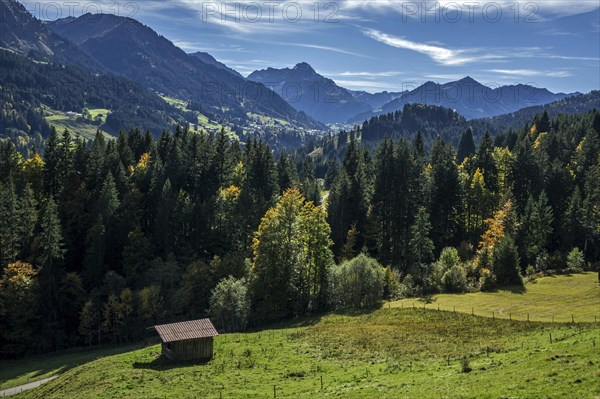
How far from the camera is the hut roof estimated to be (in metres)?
50.5

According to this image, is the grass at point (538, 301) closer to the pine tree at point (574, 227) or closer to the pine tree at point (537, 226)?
the pine tree at point (537, 226)

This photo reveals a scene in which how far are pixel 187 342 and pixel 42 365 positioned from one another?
110ft

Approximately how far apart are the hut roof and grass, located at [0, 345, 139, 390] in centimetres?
2294

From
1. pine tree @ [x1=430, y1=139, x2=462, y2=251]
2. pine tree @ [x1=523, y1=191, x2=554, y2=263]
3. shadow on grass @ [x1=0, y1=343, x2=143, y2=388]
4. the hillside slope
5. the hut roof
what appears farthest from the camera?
pine tree @ [x1=430, y1=139, x2=462, y2=251]

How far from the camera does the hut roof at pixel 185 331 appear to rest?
50.5 metres

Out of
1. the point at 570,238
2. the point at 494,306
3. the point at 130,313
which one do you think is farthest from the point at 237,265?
the point at 570,238

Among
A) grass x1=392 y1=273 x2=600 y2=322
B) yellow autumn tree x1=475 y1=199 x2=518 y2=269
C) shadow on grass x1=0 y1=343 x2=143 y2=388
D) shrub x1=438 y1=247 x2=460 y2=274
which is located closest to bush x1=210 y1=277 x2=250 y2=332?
shadow on grass x1=0 y1=343 x2=143 y2=388

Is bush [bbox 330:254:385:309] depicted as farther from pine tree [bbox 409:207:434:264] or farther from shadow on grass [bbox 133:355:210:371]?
shadow on grass [bbox 133:355:210:371]

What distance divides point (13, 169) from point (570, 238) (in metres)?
112

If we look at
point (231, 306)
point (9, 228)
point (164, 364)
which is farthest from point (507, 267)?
point (9, 228)

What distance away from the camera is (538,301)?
67.9 m

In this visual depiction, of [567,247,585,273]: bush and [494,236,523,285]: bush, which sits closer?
[494,236,523,285]: bush

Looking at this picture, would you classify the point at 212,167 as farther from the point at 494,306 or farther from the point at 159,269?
the point at 494,306

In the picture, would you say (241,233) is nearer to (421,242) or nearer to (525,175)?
(421,242)
